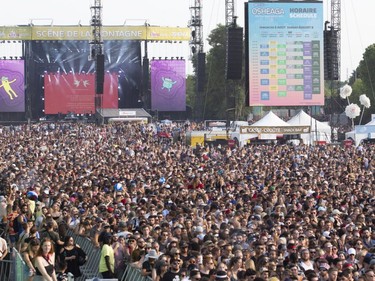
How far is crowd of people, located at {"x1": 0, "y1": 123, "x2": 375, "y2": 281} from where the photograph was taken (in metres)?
15.5

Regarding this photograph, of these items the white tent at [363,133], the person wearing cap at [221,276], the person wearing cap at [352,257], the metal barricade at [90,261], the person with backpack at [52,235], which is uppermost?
the white tent at [363,133]

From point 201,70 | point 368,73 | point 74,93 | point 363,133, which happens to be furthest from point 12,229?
point 74,93

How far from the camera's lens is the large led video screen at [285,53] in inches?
2288

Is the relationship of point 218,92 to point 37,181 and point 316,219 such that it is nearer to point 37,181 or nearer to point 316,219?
point 37,181

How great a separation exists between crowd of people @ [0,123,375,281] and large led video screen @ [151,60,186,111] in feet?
196

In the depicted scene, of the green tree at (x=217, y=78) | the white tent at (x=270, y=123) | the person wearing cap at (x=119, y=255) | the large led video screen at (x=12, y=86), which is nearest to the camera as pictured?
the person wearing cap at (x=119, y=255)

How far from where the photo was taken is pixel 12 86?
102125mm

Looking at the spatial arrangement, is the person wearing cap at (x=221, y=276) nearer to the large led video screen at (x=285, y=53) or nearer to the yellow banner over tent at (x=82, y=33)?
the large led video screen at (x=285, y=53)

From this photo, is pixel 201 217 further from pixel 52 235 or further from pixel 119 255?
pixel 119 255

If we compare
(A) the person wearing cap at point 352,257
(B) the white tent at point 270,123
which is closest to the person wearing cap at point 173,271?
(A) the person wearing cap at point 352,257

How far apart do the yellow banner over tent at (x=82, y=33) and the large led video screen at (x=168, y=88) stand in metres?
8.15

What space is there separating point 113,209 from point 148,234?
4408mm

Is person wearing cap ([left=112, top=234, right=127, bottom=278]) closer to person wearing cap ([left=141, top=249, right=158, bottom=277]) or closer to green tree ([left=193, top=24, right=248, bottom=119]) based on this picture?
person wearing cap ([left=141, top=249, right=158, bottom=277])

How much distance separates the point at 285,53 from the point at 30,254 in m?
44.4
